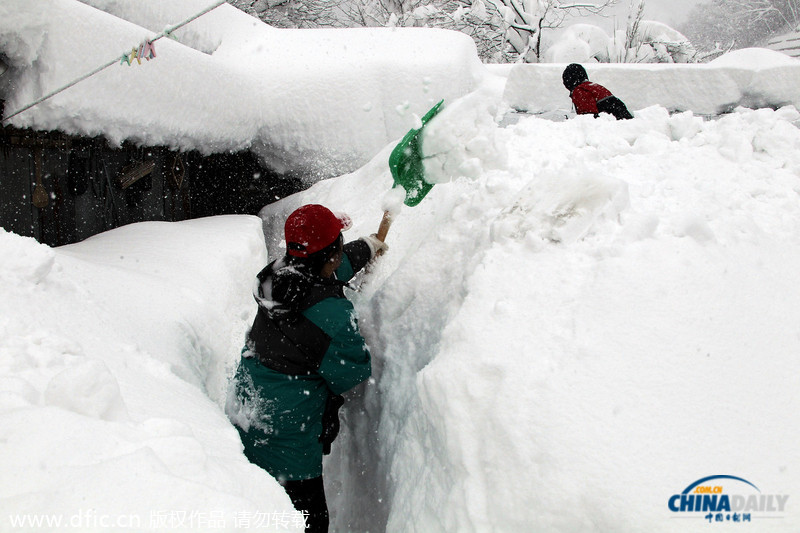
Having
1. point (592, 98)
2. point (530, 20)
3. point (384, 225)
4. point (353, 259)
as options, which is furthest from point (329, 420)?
point (530, 20)

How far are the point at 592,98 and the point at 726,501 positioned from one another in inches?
122

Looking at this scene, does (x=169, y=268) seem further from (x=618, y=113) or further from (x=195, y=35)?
(x=618, y=113)

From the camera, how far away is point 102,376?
128 centimetres

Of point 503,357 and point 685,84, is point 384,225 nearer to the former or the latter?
point 503,357

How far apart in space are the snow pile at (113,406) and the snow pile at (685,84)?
381 centimetres

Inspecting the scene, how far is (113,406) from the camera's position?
4.19ft

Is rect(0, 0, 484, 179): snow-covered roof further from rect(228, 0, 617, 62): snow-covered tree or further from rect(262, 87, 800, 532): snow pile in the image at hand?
rect(228, 0, 617, 62): snow-covered tree

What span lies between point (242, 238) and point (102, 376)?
87.8 inches

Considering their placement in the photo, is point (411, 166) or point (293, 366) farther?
point (411, 166)

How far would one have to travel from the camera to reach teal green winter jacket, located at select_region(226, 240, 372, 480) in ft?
6.43

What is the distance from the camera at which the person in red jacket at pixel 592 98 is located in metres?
3.73

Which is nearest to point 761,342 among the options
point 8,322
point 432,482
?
point 432,482

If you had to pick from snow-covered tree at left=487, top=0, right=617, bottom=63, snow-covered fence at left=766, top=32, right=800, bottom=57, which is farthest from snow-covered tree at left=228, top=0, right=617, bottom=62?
snow-covered fence at left=766, top=32, right=800, bottom=57

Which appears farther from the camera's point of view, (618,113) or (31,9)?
(618,113)
